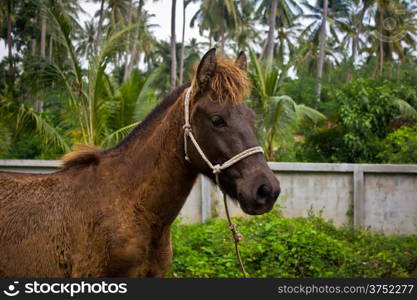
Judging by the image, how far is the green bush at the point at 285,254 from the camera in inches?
236

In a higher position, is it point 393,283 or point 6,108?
point 6,108

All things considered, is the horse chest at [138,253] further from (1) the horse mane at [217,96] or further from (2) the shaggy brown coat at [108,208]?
(1) the horse mane at [217,96]

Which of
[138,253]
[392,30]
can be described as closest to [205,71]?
[138,253]

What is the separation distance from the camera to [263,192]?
7.70ft

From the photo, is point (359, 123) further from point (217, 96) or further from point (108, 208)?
point (108, 208)

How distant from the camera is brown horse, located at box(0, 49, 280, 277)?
2545mm

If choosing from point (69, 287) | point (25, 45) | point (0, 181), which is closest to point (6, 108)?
point (0, 181)

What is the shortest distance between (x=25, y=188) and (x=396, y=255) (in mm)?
5821

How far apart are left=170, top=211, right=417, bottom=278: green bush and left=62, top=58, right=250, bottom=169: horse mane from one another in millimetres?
3304

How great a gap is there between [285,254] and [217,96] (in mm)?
4193

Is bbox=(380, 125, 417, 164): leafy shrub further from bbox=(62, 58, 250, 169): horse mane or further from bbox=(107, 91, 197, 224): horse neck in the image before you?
bbox=(107, 91, 197, 224): horse neck

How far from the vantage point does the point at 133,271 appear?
2.57 m

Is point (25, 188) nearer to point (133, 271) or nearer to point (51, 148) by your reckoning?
point (133, 271)

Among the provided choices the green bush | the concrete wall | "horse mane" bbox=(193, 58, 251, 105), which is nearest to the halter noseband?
"horse mane" bbox=(193, 58, 251, 105)
